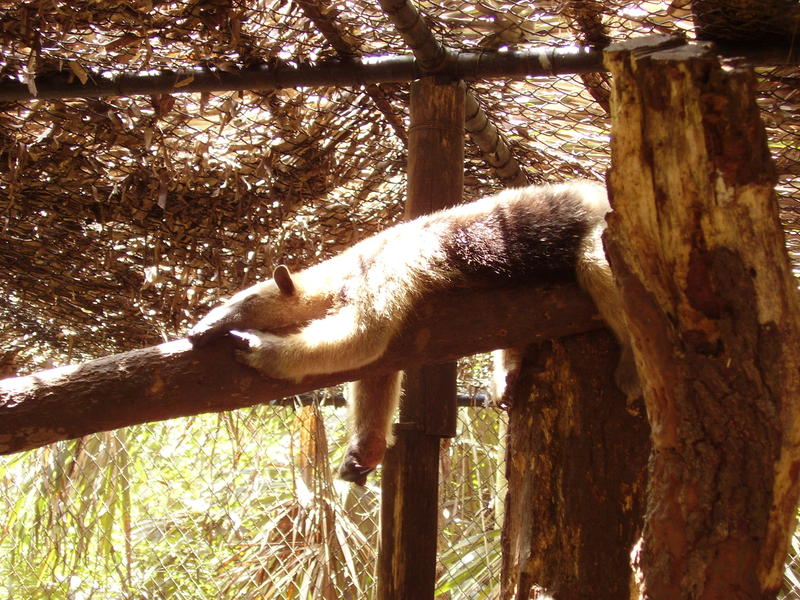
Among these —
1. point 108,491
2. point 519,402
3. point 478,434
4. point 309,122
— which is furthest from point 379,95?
point 108,491

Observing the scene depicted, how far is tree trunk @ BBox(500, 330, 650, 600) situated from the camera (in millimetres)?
2391

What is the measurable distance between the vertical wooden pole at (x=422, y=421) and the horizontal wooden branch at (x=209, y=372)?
70 cm

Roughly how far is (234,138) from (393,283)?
1.67 m

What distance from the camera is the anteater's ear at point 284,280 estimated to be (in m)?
3.26

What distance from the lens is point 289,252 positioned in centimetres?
471

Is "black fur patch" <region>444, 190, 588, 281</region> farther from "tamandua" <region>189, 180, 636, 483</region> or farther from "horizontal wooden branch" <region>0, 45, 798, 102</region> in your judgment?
"horizontal wooden branch" <region>0, 45, 798, 102</region>

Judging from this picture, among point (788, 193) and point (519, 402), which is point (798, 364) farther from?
point (788, 193)

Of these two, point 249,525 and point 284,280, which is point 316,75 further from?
point 249,525

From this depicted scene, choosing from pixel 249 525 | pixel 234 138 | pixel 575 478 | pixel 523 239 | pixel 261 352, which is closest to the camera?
pixel 575 478

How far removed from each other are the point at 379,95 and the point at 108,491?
3440 millimetres

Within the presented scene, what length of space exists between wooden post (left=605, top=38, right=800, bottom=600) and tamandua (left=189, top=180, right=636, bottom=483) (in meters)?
0.82

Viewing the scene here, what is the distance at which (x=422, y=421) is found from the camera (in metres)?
3.31

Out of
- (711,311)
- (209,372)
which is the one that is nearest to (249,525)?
(209,372)

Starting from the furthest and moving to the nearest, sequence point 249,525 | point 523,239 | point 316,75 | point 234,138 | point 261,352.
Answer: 1. point 249,525
2. point 234,138
3. point 316,75
4. point 523,239
5. point 261,352
